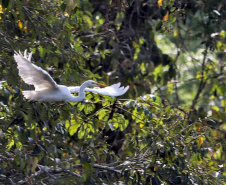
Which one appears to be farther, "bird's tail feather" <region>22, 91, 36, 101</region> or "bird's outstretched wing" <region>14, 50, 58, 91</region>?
"bird's tail feather" <region>22, 91, 36, 101</region>

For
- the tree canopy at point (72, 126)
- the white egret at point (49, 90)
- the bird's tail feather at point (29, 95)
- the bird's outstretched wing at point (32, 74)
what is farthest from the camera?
the bird's tail feather at point (29, 95)

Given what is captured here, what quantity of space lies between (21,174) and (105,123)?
93 centimetres

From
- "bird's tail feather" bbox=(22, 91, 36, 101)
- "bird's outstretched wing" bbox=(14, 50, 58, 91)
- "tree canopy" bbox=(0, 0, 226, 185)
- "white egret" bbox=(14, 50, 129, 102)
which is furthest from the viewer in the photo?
"bird's tail feather" bbox=(22, 91, 36, 101)

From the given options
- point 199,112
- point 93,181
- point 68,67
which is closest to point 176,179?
point 93,181

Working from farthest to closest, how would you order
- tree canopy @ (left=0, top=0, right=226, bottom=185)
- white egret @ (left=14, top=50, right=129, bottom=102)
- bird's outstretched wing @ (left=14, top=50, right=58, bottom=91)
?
white egret @ (left=14, top=50, right=129, bottom=102)
tree canopy @ (left=0, top=0, right=226, bottom=185)
bird's outstretched wing @ (left=14, top=50, right=58, bottom=91)

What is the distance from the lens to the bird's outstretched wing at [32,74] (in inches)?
130

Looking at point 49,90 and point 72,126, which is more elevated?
point 49,90

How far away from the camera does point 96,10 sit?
645 cm

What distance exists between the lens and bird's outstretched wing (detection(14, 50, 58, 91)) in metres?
3.30

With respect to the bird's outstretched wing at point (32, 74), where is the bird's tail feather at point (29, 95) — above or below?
below

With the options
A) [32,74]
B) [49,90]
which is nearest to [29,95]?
[49,90]

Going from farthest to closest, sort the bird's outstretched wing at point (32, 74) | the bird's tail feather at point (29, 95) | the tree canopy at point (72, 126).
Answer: the bird's tail feather at point (29, 95), the tree canopy at point (72, 126), the bird's outstretched wing at point (32, 74)

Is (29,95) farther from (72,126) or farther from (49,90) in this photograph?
(72,126)

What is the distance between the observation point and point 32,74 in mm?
3537
